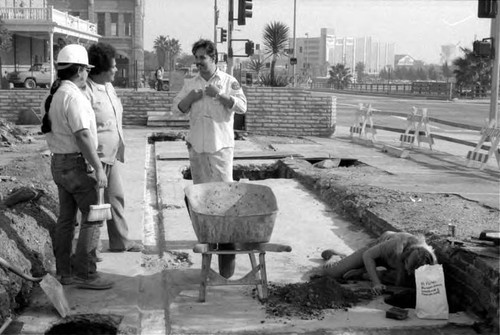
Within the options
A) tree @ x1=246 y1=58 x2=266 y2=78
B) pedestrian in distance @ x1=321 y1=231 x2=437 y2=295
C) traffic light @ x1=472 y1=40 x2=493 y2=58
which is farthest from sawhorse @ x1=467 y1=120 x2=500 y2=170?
tree @ x1=246 y1=58 x2=266 y2=78

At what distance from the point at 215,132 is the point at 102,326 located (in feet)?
7.18

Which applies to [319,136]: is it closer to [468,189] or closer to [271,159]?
[271,159]

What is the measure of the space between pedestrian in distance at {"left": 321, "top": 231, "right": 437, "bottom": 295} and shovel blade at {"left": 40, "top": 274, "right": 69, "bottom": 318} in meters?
2.37

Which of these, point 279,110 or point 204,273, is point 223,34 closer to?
point 279,110

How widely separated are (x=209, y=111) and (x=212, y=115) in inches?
1.8

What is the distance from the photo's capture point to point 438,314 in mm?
5141

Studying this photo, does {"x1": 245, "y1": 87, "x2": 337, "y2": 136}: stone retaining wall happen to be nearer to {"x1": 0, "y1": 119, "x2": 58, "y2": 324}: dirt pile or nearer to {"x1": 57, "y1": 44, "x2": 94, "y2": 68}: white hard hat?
{"x1": 0, "y1": 119, "x2": 58, "y2": 324}: dirt pile

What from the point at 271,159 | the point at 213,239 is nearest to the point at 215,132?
the point at 213,239

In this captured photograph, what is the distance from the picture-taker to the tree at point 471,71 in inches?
2106

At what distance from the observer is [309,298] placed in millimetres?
5367

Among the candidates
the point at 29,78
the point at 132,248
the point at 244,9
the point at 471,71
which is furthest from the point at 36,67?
the point at 132,248

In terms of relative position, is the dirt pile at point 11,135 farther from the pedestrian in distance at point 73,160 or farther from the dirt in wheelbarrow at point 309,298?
the dirt in wheelbarrow at point 309,298

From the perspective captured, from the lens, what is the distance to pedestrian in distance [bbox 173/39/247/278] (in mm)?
6246

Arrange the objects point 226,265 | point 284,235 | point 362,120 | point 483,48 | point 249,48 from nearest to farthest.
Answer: point 226,265 < point 284,235 < point 483,48 < point 362,120 < point 249,48
